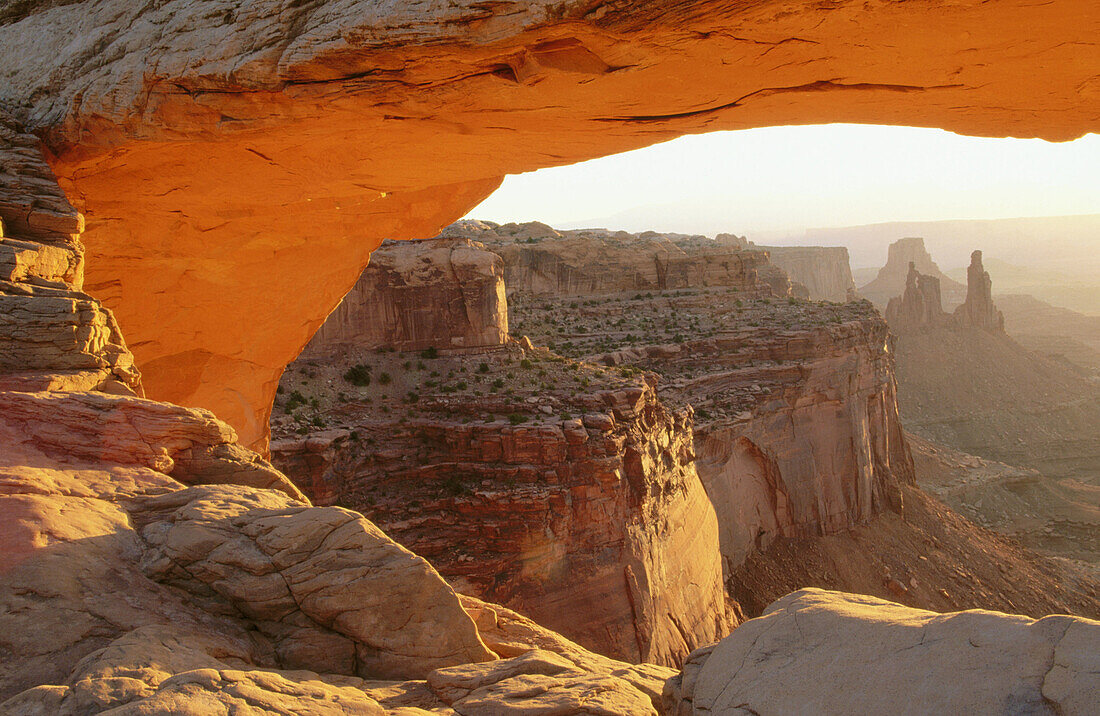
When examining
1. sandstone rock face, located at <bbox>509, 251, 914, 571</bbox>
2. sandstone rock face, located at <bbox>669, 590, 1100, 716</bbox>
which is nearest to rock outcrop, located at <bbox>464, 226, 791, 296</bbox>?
sandstone rock face, located at <bbox>509, 251, 914, 571</bbox>

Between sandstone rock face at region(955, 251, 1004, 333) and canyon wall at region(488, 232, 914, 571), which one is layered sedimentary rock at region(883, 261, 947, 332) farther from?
canyon wall at region(488, 232, 914, 571)

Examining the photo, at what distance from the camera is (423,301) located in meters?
25.2

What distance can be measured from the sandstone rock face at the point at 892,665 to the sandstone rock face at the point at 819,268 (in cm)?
12334

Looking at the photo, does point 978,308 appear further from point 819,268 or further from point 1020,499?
point 819,268

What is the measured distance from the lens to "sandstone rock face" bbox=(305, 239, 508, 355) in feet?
81.2

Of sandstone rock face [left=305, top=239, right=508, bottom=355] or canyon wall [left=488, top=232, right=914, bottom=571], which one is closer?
sandstone rock face [left=305, top=239, right=508, bottom=355]

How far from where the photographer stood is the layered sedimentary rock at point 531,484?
19422 mm

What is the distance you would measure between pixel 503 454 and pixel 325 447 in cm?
492

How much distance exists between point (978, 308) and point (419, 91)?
8427 centimetres

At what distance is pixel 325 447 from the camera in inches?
797

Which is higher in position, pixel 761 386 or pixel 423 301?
pixel 423 301

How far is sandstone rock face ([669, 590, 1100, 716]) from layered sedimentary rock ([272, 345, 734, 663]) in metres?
14.3

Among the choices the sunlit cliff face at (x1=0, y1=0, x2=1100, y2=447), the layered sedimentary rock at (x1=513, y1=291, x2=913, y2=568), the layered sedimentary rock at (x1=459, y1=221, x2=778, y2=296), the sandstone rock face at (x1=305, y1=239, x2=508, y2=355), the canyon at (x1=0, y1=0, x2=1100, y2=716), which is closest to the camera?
the canyon at (x1=0, y1=0, x2=1100, y2=716)

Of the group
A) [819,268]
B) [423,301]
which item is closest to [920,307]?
[819,268]
